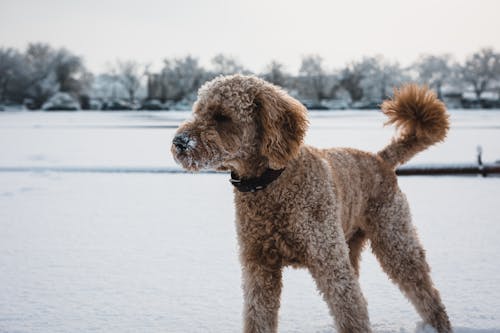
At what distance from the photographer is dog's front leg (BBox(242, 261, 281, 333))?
9.09ft

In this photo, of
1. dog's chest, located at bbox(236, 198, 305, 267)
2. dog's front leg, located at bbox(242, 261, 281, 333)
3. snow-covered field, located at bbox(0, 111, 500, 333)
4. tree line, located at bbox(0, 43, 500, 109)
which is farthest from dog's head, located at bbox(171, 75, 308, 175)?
tree line, located at bbox(0, 43, 500, 109)

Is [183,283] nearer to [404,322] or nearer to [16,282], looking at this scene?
[16,282]

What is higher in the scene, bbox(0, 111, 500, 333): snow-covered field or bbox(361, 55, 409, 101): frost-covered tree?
bbox(361, 55, 409, 101): frost-covered tree

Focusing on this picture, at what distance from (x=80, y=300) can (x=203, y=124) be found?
6.55ft

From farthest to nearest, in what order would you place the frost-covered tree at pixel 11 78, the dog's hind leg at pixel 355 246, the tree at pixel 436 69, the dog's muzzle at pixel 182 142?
the tree at pixel 436 69 → the frost-covered tree at pixel 11 78 → the dog's hind leg at pixel 355 246 → the dog's muzzle at pixel 182 142

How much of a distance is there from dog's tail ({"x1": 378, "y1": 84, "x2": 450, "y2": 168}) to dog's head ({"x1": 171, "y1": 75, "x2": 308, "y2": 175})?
1013 mm

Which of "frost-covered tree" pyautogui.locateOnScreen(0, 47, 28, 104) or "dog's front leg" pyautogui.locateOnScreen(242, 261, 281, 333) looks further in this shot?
"frost-covered tree" pyautogui.locateOnScreen(0, 47, 28, 104)

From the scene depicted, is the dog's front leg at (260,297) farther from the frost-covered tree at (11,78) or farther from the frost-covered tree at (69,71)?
the frost-covered tree at (69,71)

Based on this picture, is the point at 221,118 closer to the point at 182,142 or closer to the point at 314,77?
the point at 182,142

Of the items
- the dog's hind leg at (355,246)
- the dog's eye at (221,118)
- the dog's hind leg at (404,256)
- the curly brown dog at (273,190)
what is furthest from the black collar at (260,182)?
the dog's hind leg at (355,246)

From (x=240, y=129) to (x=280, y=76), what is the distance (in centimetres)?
8423

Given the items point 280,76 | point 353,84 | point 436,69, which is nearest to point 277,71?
point 280,76

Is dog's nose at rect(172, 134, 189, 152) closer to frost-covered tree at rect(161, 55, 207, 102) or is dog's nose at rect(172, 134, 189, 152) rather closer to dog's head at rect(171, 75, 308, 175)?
dog's head at rect(171, 75, 308, 175)

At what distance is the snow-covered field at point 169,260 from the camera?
11.2 ft
